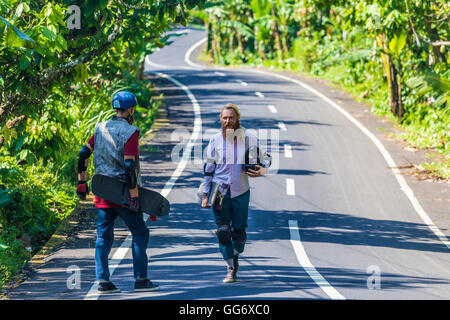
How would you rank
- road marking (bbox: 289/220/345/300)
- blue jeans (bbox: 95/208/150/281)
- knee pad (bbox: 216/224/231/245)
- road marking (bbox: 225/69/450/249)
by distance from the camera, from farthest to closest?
road marking (bbox: 225/69/450/249)
knee pad (bbox: 216/224/231/245)
road marking (bbox: 289/220/345/300)
blue jeans (bbox: 95/208/150/281)

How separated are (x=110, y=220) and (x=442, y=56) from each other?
18.9 m

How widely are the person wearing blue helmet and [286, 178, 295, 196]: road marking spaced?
794 centimetres

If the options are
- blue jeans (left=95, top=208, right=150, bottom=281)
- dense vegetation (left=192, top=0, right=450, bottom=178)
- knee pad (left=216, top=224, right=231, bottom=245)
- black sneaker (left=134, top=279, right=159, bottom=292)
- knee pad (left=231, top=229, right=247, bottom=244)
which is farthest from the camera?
dense vegetation (left=192, top=0, right=450, bottom=178)

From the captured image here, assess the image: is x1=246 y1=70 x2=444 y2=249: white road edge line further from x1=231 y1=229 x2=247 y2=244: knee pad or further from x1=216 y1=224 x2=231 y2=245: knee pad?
x1=216 y1=224 x2=231 y2=245: knee pad

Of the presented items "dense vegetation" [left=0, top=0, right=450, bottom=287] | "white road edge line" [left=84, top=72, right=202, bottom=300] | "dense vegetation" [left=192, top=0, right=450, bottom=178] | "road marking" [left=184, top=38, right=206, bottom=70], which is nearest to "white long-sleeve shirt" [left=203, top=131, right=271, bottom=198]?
"white road edge line" [left=84, top=72, right=202, bottom=300]

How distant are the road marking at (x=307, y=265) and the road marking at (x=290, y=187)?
2.54m

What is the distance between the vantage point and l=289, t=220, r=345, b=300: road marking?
7914 millimetres

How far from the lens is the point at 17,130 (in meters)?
11.5

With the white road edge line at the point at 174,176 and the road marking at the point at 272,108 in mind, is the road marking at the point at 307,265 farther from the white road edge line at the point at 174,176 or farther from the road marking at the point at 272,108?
the road marking at the point at 272,108

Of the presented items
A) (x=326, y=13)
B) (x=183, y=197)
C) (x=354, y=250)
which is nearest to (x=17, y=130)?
(x=183, y=197)

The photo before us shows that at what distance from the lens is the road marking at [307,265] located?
791cm

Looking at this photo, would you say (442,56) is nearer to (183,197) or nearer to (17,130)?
(183,197)

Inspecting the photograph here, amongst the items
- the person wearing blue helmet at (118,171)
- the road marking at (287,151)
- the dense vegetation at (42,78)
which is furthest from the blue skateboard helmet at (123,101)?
the road marking at (287,151)

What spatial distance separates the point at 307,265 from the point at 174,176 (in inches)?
277
